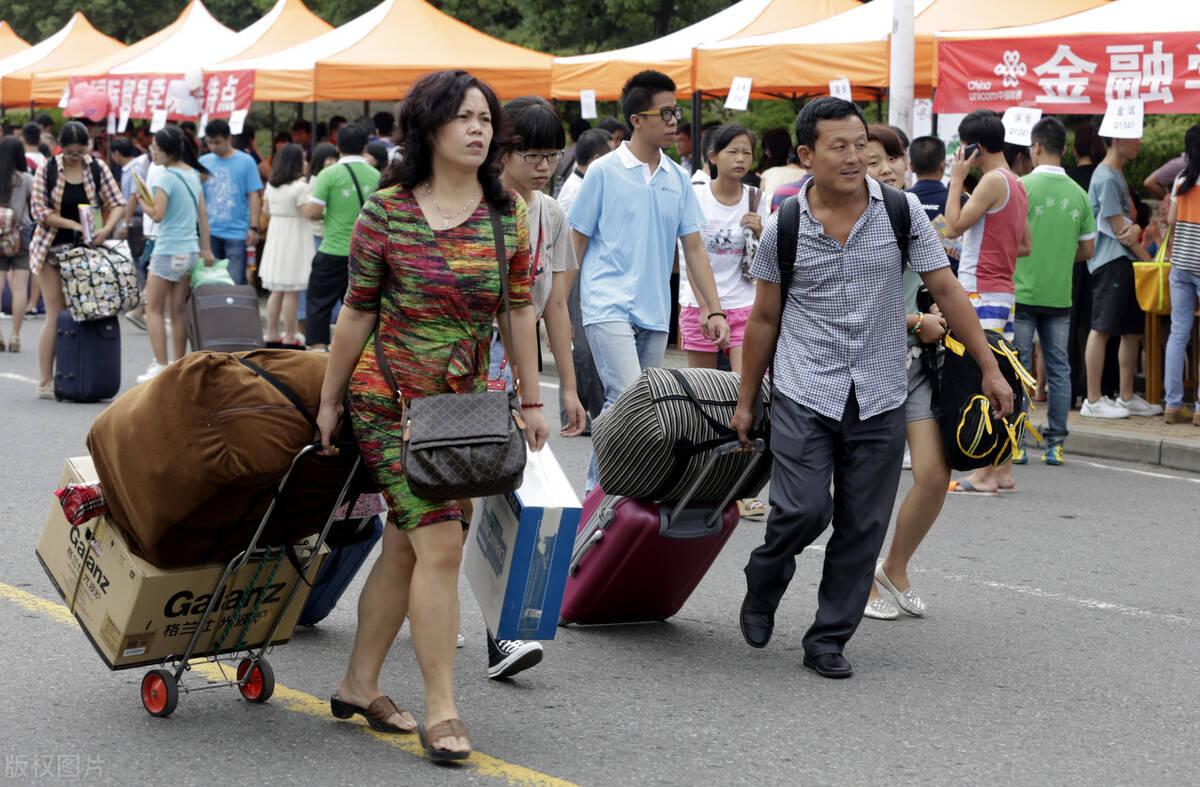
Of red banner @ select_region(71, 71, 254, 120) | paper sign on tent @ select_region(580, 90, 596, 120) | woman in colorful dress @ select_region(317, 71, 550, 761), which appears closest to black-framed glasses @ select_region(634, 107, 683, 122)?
woman in colorful dress @ select_region(317, 71, 550, 761)

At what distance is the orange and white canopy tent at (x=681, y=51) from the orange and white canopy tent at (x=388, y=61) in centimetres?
137

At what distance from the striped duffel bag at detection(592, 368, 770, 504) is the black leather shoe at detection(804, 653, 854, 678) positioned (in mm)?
586

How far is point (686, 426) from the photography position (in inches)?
186

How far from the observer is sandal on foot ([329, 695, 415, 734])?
13.3ft

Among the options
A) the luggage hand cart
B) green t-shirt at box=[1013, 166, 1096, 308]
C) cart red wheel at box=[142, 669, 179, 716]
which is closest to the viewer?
the luggage hand cart

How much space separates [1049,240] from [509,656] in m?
5.38

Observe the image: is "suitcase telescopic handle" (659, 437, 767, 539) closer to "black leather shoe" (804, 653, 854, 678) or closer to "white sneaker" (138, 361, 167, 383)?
"black leather shoe" (804, 653, 854, 678)

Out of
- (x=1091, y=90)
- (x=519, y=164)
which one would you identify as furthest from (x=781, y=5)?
(x=519, y=164)

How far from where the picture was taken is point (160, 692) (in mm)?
4133

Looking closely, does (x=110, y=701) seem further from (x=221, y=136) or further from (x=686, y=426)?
(x=221, y=136)

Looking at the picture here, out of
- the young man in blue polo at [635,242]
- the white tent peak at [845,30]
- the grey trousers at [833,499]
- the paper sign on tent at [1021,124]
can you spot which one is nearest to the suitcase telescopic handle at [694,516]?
the grey trousers at [833,499]

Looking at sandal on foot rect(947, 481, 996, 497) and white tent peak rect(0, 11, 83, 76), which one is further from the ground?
white tent peak rect(0, 11, 83, 76)

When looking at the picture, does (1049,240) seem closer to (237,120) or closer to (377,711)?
(377,711)

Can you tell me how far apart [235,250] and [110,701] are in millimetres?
9976
